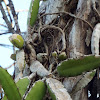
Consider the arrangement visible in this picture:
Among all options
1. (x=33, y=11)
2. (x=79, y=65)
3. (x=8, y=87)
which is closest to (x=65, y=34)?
(x=33, y=11)

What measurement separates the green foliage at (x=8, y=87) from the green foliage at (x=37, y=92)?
60 millimetres

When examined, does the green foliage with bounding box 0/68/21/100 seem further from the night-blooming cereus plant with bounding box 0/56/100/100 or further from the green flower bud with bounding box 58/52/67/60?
A: the green flower bud with bounding box 58/52/67/60

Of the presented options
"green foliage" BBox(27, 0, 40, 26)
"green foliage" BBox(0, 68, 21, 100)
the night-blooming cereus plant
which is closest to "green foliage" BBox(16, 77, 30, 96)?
the night-blooming cereus plant

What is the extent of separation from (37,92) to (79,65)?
0.63ft

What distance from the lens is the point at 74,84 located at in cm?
98

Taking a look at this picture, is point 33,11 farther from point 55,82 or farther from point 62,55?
point 55,82

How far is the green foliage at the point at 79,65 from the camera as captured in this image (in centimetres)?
88

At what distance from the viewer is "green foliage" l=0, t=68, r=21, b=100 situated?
78 centimetres

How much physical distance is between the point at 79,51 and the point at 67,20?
0.96 feet

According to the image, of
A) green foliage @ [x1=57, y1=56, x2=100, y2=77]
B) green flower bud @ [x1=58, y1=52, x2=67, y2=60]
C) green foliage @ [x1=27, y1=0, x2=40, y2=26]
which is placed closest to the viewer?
green foliage @ [x1=57, y1=56, x2=100, y2=77]

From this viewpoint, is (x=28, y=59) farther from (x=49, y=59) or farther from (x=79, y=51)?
(x=79, y=51)

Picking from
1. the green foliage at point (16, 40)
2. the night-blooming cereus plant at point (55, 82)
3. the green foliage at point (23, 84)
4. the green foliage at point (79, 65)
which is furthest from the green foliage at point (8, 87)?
the green foliage at point (16, 40)

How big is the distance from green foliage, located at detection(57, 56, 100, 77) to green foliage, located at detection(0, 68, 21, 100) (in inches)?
Result: 8.7

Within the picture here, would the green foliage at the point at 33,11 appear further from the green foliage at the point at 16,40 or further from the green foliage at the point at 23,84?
the green foliage at the point at 23,84
